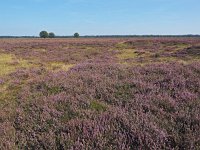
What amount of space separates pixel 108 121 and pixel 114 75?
5238mm

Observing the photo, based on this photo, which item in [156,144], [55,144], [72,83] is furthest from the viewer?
[72,83]

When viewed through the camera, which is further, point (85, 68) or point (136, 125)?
point (85, 68)

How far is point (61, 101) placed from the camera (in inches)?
263

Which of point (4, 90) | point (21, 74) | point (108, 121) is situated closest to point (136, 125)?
point (108, 121)

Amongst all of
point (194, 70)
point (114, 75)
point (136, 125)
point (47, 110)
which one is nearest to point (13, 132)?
point (47, 110)

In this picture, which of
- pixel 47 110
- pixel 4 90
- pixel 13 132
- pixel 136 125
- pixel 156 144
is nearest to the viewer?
pixel 156 144

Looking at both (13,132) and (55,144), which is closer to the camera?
(55,144)

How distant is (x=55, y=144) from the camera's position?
432 cm

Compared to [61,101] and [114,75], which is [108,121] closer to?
[61,101]

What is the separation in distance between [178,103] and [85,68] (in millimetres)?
7274

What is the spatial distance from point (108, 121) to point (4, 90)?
5786mm

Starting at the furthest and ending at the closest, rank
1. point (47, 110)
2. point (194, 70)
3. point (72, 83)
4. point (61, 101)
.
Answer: point (194, 70), point (72, 83), point (61, 101), point (47, 110)

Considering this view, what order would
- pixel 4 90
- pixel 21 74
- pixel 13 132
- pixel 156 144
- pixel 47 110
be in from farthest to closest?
pixel 21 74
pixel 4 90
pixel 47 110
pixel 13 132
pixel 156 144

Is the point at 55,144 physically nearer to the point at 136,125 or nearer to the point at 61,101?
the point at 136,125
